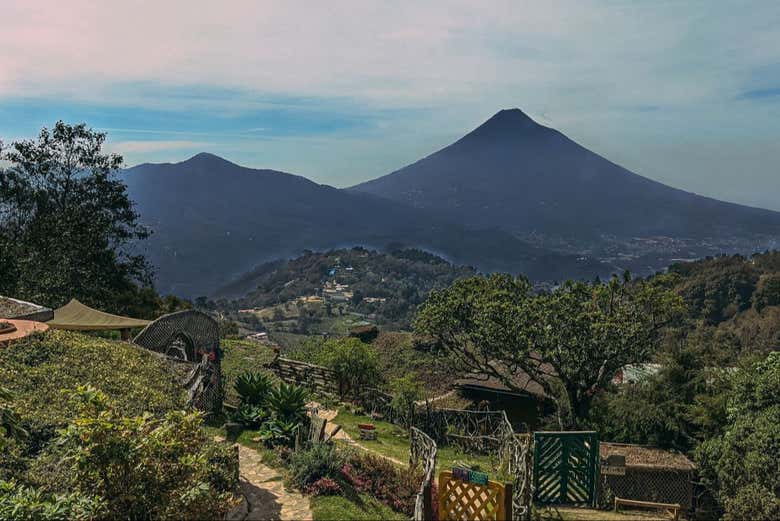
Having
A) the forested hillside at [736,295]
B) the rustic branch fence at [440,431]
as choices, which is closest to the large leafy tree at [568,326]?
the rustic branch fence at [440,431]

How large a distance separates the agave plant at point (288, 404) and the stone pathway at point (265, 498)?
195cm

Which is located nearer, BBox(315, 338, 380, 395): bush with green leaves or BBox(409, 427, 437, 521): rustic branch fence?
BBox(409, 427, 437, 521): rustic branch fence

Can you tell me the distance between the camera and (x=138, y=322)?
959 inches

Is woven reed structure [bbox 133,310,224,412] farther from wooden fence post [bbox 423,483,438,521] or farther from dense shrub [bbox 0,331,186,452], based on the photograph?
wooden fence post [bbox 423,483,438,521]

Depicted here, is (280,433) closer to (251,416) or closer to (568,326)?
(251,416)

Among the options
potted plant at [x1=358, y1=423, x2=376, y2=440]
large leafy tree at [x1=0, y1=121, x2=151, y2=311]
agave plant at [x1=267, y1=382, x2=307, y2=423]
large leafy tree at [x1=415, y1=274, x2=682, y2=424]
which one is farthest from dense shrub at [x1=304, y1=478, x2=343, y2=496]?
large leafy tree at [x1=0, y1=121, x2=151, y2=311]

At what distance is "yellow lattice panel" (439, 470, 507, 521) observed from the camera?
874cm

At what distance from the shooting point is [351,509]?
1072 centimetres

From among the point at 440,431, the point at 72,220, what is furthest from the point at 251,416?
the point at 72,220

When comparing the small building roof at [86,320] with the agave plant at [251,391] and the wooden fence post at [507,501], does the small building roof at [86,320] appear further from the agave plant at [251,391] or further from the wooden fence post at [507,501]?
the wooden fence post at [507,501]

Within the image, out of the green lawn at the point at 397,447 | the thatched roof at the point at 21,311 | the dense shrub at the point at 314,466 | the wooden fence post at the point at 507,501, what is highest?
the thatched roof at the point at 21,311

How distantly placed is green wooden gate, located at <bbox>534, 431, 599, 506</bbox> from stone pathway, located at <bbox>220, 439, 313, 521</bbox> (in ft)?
14.6

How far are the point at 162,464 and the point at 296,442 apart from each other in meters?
5.05

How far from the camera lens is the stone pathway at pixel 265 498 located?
1025 cm
